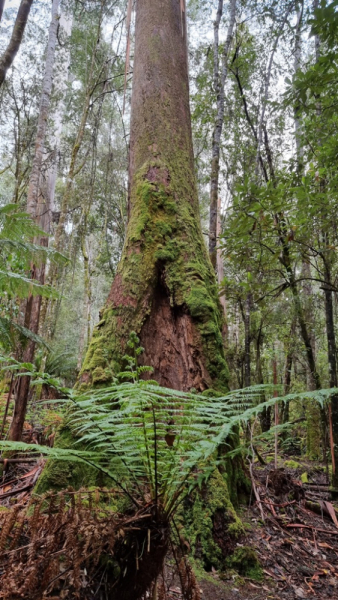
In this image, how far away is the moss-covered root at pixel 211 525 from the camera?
1920mm

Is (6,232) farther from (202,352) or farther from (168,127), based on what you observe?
(168,127)

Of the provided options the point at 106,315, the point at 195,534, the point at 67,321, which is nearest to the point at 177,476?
the point at 195,534

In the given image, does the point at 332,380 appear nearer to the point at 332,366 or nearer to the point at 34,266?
the point at 332,366

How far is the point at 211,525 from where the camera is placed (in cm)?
201

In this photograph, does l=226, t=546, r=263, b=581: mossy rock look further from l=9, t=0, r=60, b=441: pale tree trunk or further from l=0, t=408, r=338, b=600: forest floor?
l=9, t=0, r=60, b=441: pale tree trunk

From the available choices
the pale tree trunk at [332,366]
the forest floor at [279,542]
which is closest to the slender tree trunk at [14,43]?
the pale tree trunk at [332,366]

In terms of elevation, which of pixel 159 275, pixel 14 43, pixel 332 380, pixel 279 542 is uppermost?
pixel 14 43

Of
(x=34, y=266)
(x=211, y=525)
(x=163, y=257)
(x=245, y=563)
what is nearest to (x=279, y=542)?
(x=245, y=563)

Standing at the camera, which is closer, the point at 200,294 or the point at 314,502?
the point at 200,294

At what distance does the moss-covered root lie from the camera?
6.30 feet

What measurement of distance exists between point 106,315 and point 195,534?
1.56 metres

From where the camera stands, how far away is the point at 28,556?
3.34 feet

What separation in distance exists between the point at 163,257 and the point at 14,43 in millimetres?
2342

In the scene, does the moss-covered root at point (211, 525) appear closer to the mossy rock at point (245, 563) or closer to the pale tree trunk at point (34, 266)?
the mossy rock at point (245, 563)
